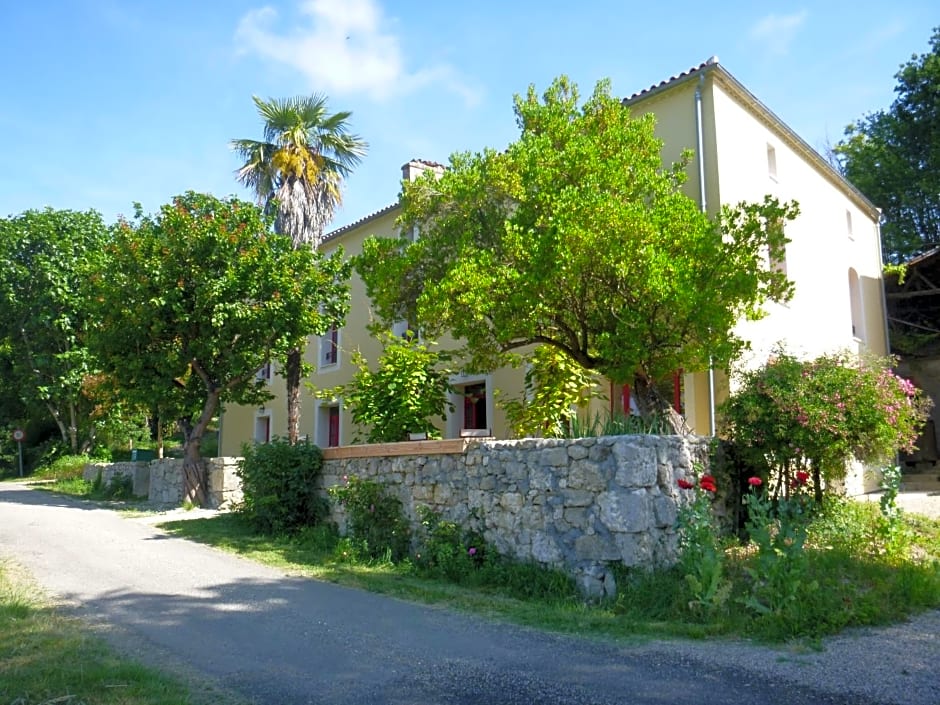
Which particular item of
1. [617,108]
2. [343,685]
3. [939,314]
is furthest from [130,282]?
[939,314]

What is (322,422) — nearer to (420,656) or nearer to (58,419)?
(58,419)

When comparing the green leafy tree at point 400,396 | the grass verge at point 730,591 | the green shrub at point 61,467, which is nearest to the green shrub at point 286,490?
the green leafy tree at point 400,396

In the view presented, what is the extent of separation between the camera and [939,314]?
20375 millimetres

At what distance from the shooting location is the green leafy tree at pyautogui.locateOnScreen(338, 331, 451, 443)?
1239cm

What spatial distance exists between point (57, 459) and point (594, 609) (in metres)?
27.7

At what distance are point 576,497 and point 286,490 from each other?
554cm

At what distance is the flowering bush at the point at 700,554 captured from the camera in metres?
6.64

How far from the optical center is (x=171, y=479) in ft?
59.2

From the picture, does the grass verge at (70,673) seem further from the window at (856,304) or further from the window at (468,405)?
the window at (856,304)

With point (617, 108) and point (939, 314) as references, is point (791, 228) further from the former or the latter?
point (939, 314)

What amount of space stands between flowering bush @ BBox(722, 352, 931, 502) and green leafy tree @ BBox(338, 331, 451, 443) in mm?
5201

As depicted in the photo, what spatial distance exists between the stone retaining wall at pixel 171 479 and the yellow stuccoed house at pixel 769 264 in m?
3.99

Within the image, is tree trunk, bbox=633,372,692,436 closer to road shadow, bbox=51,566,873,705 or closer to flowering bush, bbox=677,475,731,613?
flowering bush, bbox=677,475,731,613

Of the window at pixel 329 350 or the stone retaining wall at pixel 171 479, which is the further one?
the window at pixel 329 350
